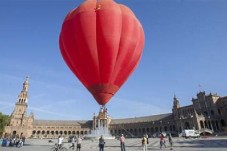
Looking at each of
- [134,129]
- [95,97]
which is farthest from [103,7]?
[134,129]

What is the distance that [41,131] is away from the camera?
11206cm

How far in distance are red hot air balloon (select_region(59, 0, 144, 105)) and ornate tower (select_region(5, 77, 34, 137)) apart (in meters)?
90.8

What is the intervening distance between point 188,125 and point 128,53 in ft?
216

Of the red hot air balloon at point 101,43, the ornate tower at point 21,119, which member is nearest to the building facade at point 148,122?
the ornate tower at point 21,119

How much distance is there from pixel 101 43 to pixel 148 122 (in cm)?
9057

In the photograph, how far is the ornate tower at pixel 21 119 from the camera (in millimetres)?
92375

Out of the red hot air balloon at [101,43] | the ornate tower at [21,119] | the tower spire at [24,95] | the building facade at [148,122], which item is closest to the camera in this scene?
the red hot air balloon at [101,43]

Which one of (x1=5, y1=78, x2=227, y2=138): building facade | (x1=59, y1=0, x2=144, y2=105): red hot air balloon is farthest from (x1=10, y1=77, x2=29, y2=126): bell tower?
(x1=59, y1=0, x2=144, y2=105): red hot air balloon

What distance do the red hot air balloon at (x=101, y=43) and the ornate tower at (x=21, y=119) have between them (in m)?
90.8

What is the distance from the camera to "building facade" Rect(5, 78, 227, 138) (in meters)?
67.6

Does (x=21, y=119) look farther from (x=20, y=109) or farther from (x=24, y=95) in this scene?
(x=24, y=95)

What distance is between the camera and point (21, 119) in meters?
98.3

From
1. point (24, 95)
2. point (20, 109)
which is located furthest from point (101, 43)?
point (24, 95)

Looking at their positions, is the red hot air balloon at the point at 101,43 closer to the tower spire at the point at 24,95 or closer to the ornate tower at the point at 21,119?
the ornate tower at the point at 21,119
